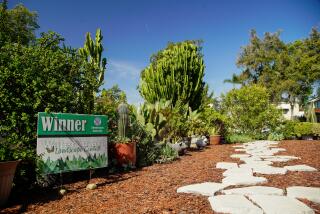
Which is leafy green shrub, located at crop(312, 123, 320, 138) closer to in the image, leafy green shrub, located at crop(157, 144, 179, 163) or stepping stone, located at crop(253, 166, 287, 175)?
Answer: leafy green shrub, located at crop(157, 144, 179, 163)

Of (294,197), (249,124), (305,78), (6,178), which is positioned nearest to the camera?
(294,197)

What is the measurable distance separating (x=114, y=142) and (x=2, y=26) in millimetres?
3456

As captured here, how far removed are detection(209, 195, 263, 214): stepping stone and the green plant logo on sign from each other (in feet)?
7.97

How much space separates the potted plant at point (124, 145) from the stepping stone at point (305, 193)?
3250 millimetres

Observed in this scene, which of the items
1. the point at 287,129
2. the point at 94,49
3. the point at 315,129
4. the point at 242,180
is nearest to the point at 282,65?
the point at 315,129

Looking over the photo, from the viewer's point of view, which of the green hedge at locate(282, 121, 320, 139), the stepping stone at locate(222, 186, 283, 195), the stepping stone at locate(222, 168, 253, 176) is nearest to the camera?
the stepping stone at locate(222, 186, 283, 195)

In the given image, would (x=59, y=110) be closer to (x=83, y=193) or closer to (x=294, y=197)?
(x=83, y=193)

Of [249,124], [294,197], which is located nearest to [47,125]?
[294,197]

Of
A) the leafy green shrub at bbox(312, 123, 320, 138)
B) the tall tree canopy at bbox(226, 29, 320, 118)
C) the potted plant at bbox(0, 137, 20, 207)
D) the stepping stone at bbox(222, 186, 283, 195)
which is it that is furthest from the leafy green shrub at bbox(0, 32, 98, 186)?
the tall tree canopy at bbox(226, 29, 320, 118)

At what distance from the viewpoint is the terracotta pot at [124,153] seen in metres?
5.76

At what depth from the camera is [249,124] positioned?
601 inches

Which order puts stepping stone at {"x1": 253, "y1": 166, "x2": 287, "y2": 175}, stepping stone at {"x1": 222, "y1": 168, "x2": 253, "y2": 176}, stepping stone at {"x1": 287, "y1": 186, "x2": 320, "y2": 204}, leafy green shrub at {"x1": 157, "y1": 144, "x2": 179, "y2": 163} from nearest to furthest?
stepping stone at {"x1": 287, "y1": 186, "x2": 320, "y2": 204}, stepping stone at {"x1": 222, "y1": 168, "x2": 253, "y2": 176}, stepping stone at {"x1": 253, "y1": 166, "x2": 287, "y2": 175}, leafy green shrub at {"x1": 157, "y1": 144, "x2": 179, "y2": 163}

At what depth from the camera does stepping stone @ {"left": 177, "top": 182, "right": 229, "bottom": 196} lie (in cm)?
362

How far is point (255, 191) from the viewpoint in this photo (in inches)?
139
